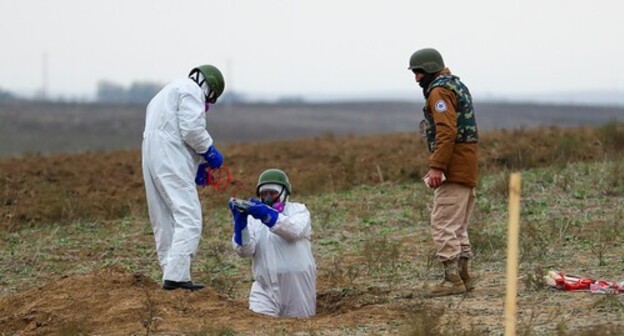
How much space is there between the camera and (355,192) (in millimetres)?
17859

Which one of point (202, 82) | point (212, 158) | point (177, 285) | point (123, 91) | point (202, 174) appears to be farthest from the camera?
point (123, 91)

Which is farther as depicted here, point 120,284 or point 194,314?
point 120,284

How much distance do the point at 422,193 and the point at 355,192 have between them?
1075 mm

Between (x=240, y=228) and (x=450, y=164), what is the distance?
1664 mm

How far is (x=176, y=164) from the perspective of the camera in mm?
10609

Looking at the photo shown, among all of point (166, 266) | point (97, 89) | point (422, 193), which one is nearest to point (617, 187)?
point (422, 193)

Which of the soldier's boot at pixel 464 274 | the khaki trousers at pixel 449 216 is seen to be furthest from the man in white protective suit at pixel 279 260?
the soldier's boot at pixel 464 274

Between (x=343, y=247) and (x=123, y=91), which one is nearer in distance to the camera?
(x=343, y=247)

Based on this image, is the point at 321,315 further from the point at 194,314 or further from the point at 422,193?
the point at 422,193

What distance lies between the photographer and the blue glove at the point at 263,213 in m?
10.1

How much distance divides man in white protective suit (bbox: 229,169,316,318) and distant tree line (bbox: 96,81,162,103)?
106854mm

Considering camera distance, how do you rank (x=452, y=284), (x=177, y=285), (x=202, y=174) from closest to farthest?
(x=452, y=284) → (x=177, y=285) → (x=202, y=174)

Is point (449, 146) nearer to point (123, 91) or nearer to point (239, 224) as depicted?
point (239, 224)

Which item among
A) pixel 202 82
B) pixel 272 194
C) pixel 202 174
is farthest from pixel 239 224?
pixel 202 82
